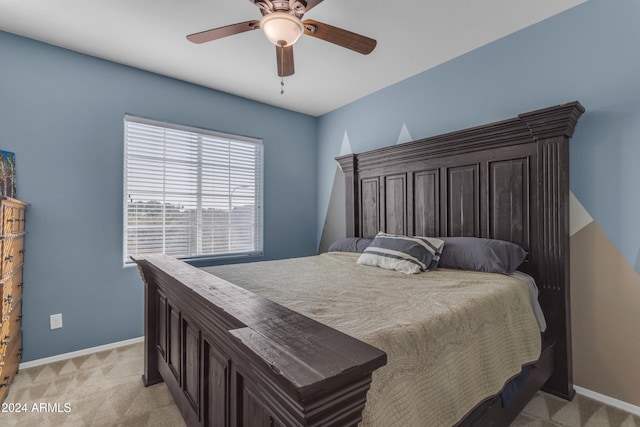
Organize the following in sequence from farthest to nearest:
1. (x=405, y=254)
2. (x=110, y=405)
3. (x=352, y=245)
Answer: (x=352, y=245), (x=405, y=254), (x=110, y=405)

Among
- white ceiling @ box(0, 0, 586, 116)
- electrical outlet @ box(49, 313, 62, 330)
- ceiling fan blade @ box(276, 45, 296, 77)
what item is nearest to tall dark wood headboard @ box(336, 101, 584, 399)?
white ceiling @ box(0, 0, 586, 116)

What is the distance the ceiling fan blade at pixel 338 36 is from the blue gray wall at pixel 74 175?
1935 mm

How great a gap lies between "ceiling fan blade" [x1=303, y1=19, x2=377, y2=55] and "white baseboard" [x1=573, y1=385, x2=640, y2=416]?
261cm

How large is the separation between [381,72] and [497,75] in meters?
1.00

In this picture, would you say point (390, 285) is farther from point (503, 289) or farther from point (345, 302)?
point (503, 289)

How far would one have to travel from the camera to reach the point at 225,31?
1.78m

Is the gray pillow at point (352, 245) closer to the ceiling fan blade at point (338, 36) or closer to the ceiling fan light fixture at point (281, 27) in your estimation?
the ceiling fan blade at point (338, 36)

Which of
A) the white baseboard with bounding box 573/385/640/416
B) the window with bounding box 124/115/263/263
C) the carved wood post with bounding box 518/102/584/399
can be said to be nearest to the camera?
the white baseboard with bounding box 573/385/640/416

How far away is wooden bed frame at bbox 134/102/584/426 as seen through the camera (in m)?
0.66

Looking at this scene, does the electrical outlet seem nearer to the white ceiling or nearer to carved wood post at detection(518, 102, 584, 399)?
the white ceiling

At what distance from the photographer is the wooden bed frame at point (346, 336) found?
66 cm

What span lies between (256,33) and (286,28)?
870mm

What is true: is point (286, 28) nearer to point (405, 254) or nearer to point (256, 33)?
point (256, 33)

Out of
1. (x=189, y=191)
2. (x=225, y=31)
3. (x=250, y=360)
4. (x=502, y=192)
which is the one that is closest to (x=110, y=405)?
(x=250, y=360)
